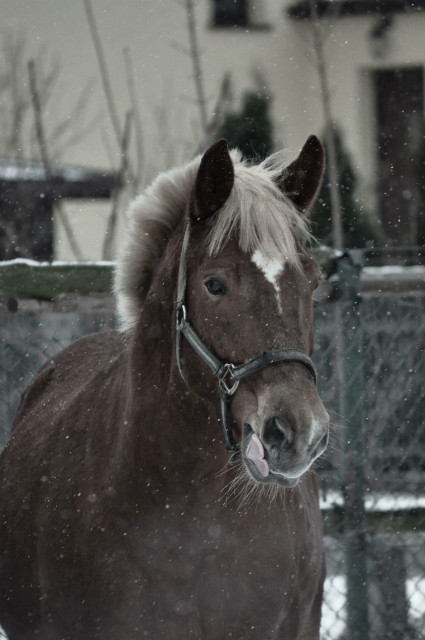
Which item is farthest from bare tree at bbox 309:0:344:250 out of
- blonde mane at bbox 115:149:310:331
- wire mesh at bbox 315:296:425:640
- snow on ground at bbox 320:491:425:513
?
blonde mane at bbox 115:149:310:331

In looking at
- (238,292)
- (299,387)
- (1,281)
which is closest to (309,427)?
(299,387)

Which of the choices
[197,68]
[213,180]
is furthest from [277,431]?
[197,68]

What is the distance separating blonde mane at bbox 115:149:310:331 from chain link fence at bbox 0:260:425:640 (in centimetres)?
103

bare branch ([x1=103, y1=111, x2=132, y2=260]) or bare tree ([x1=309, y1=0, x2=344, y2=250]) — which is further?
bare tree ([x1=309, y1=0, x2=344, y2=250])

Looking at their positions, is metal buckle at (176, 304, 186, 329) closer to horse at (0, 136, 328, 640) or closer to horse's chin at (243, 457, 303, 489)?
horse at (0, 136, 328, 640)

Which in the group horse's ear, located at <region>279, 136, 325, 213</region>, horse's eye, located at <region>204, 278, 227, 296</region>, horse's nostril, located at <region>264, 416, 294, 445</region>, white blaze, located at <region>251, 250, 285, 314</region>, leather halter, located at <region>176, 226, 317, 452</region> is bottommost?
horse's nostril, located at <region>264, 416, 294, 445</region>

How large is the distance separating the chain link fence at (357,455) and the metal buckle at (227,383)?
4.66 feet

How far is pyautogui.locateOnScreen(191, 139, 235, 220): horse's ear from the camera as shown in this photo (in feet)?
7.92

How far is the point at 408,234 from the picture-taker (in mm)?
12055

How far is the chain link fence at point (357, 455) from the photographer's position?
3.96 m

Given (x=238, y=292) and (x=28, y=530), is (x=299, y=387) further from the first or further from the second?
(x=28, y=530)

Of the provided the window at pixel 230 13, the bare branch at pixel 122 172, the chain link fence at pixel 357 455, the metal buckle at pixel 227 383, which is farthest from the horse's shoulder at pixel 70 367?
the window at pixel 230 13

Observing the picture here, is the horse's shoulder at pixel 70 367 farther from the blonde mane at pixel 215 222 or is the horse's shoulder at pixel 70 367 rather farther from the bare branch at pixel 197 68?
the bare branch at pixel 197 68

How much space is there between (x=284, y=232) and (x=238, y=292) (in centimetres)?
22
